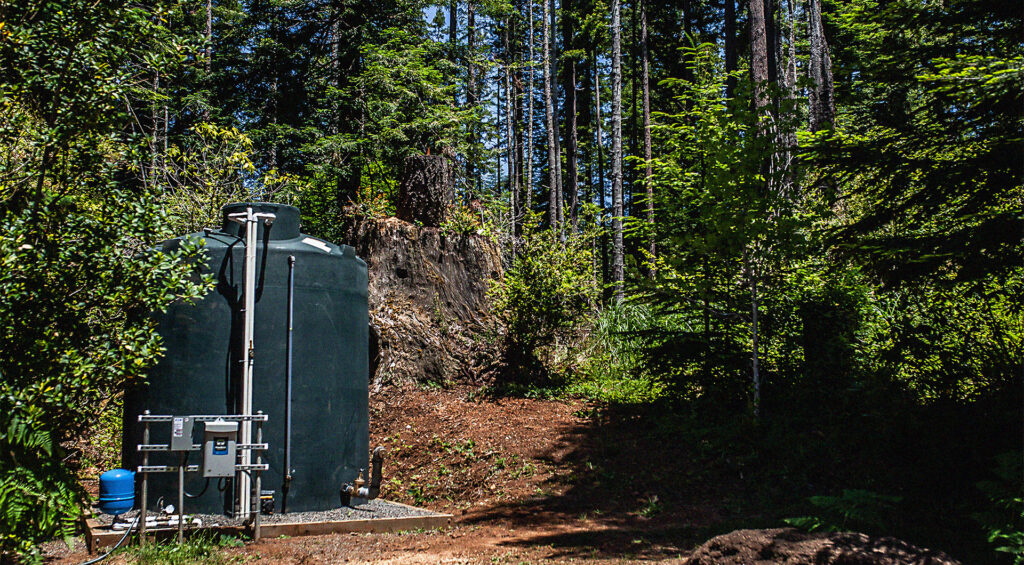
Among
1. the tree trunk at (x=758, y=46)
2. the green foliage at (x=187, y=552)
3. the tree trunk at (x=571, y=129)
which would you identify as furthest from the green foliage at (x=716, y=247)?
the tree trunk at (x=571, y=129)

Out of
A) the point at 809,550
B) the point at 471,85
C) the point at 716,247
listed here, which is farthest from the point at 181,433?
the point at 471,85

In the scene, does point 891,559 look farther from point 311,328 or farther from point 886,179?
point 311,328

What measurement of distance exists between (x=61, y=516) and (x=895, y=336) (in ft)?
29.2

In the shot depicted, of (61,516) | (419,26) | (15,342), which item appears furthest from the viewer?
(419,26)

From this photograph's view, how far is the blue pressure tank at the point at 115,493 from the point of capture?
655cm

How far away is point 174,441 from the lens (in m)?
6.28

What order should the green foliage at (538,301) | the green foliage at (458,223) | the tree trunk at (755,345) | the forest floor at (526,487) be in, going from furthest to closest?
the green foliage at (458,223) < the green foliage at (538,301) < the tree trunk at (755,345) < the forest floor at (526,487)

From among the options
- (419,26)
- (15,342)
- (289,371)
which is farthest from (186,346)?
(419,26)

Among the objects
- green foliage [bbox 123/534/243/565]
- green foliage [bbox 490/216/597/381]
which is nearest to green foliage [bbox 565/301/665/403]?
green foliage [bbox 490/216/597/381]

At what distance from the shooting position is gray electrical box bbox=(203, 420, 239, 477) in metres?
6.45

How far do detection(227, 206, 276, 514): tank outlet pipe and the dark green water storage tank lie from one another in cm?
9

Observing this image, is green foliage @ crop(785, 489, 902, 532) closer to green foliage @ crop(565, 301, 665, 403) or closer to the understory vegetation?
the understory vegetation

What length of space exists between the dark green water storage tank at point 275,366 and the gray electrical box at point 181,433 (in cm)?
102

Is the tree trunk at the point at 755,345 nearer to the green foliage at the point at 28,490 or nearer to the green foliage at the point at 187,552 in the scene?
the green foliage at the point at 187,552
